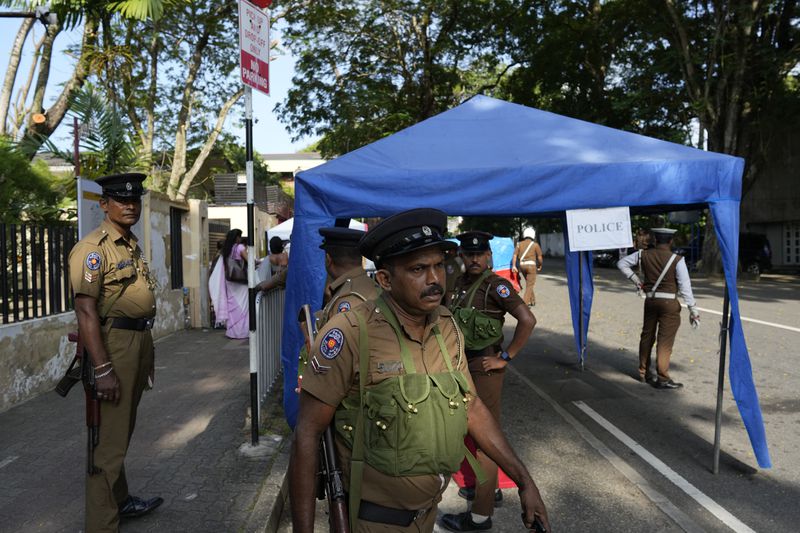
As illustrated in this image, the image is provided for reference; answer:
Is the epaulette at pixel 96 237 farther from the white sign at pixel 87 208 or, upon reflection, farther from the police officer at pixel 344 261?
the white sign at pixel 87 208

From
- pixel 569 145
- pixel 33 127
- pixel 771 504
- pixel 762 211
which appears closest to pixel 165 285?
pixel 33 127

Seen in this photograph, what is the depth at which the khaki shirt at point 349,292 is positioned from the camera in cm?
312

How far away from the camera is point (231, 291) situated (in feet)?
36.1

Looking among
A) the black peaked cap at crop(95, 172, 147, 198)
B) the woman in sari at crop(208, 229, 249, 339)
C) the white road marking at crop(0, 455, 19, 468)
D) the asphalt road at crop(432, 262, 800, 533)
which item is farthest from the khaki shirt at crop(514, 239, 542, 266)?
the black peaked cap at crop(95, 172, 147, 198)

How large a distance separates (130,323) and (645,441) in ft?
14.2

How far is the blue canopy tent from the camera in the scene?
482 centimetres

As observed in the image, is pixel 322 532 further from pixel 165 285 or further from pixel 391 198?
pixel 165 285

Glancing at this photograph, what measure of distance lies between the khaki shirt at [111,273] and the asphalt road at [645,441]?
2.43 meters

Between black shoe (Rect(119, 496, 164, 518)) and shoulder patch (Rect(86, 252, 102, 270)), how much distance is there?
1498mm

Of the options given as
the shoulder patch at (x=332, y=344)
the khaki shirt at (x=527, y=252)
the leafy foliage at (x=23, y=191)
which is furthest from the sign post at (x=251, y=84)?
the khaki shirt at (x=527, y=252)

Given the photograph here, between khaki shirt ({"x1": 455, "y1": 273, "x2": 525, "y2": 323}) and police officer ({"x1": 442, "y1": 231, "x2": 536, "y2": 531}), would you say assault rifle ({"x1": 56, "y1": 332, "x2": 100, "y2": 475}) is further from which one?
khaki shirt ({"x1": 455, "y1": 273, "x2": 525, "y2": 323})

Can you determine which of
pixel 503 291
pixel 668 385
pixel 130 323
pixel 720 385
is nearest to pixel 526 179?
pixel 503 291

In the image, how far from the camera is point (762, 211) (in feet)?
101

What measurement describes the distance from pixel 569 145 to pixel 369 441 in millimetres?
3876
